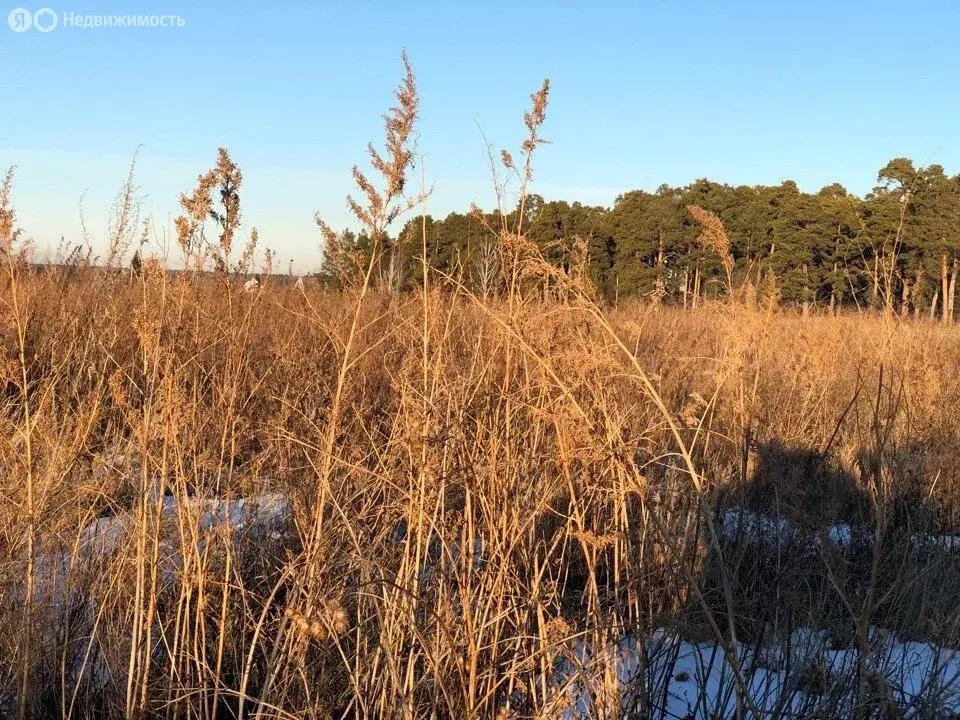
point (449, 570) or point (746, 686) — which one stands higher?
point (449, 570)

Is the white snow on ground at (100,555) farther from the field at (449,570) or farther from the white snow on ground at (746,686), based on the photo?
the white snow on ground at (746,686)

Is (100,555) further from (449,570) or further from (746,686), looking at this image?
(746,686)

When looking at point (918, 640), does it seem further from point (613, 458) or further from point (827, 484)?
point (827, 484)

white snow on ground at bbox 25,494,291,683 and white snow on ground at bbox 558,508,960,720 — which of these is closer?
white snow on ground at bbox 558,508,960,720

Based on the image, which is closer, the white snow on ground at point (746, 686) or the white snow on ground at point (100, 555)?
the white snow on ground at point (746, 686)

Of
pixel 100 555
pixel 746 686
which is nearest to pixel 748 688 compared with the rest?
pixel 746 686

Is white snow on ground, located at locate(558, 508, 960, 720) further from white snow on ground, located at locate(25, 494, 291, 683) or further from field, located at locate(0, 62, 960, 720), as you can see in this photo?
white snow on ground, located at locate(25, 494, 291, 683)

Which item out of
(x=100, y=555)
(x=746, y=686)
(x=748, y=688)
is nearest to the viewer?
(x=746, y=686)

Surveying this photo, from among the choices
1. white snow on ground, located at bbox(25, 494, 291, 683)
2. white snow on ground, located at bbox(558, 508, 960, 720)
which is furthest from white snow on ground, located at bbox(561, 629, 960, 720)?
white snow on ground, located at bbox(25, 494, 291, 683)

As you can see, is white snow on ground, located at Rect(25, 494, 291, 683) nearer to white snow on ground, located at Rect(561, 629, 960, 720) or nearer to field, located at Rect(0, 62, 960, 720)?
field, located at Rect(0, 62, 960, 720)

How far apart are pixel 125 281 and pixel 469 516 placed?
5.93 metres

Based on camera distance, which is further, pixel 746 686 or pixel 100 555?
pixel 100 555

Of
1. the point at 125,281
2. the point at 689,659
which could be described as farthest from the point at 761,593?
the point at 125,281

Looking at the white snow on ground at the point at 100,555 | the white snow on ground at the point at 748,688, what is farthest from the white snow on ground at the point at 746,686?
the white snow on ground at the point at 100,555
